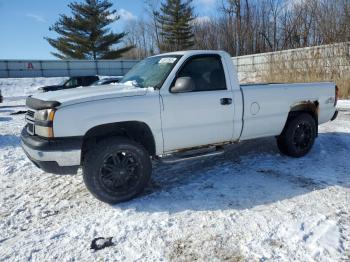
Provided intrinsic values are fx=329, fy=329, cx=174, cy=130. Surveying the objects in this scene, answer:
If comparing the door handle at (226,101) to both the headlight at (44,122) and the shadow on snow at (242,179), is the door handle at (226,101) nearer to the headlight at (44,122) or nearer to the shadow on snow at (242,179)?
the shadow on snow at (242,179)

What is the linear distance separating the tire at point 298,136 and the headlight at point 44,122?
3.86 metres

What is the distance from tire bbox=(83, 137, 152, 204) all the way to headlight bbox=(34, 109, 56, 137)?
0.54 meters

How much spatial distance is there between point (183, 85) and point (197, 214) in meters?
1.62

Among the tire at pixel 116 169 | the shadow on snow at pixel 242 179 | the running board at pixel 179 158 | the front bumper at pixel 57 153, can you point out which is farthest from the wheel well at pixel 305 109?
the front bumper at pixel 57 153

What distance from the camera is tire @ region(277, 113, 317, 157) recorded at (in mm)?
5688

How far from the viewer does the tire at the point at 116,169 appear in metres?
3.97

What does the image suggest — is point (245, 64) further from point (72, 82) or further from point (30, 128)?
point (30, 128)

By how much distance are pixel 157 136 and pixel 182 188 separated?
2.72 feet

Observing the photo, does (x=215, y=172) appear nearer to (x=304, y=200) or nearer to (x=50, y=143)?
(x=304, y=200)

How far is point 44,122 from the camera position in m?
3.81

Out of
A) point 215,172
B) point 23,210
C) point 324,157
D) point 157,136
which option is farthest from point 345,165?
point 23,210

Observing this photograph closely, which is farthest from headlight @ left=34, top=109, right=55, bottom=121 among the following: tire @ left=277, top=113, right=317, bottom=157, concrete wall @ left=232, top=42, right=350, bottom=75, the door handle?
concrete wall @ left=232, top=42, right=350, bottom=75

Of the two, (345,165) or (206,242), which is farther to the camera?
(345,165)

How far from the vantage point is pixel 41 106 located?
388 cm
